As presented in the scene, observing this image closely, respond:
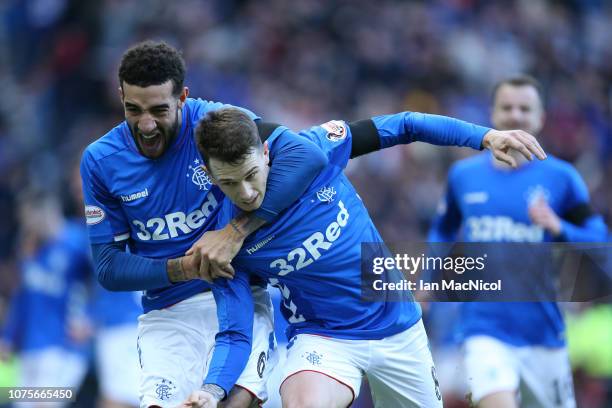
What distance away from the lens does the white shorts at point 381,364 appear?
5.45 m

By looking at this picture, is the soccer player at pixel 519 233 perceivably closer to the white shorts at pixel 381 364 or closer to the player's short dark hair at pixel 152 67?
the white shorts at pixel 381 364

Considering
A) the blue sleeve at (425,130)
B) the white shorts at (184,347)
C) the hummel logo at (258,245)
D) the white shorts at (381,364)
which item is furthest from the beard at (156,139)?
the white shorts at (381,364)

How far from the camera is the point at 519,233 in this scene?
7090 millimetres

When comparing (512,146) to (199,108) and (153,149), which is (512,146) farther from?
(153,149)

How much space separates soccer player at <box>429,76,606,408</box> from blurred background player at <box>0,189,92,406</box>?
3671 millimetres

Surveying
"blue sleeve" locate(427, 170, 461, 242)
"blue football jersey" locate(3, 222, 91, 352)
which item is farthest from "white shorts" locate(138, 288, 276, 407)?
"blue football jersey" locate(3, 222, 91, 352)

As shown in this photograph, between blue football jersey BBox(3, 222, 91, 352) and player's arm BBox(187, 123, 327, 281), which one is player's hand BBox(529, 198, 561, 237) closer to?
player's arm BBox(187, 123, 327, 281)

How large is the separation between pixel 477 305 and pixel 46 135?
Result: 907 cm

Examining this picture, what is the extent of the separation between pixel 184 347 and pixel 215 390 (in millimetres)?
832

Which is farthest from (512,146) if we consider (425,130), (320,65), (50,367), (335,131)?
(320,65)

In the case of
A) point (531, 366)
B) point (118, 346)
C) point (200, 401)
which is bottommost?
point (200, 401)

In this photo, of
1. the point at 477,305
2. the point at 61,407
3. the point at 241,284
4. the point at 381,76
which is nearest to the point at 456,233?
the point at 477,305

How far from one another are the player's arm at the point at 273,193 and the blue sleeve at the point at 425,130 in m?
0.45

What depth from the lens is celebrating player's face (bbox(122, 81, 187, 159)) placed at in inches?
208
